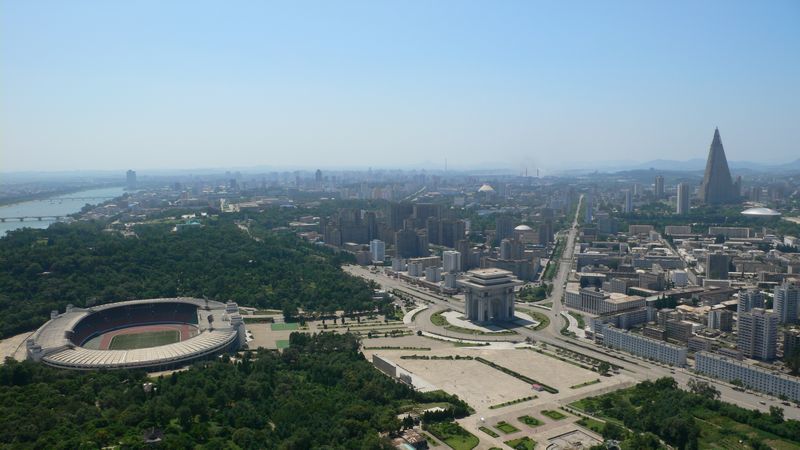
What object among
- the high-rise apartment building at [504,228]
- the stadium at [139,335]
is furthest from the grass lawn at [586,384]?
the high-rise apartment building at [504,228]

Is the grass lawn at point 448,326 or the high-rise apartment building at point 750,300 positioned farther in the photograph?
the grass lawn at point 448,326

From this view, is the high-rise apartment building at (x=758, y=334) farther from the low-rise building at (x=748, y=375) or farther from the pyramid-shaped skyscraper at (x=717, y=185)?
the pyramid-shaped skyscraper at (x=717, y=185)

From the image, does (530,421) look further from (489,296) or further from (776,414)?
(489,296)

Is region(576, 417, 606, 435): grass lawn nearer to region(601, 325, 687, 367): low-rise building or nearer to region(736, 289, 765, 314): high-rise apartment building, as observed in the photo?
region(601, 325, 687, 367): low-rise building

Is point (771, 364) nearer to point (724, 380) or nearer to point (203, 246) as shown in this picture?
point (724, 380)

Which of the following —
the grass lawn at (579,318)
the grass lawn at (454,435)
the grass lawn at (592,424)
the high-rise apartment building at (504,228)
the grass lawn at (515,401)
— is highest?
the high-rise apartment building at (504,228)

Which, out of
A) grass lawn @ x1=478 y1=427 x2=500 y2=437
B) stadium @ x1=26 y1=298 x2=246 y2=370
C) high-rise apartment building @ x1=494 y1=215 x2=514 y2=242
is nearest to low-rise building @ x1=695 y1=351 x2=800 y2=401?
grass lawn @ x1=478 y1=427 x2=500 y2=437
